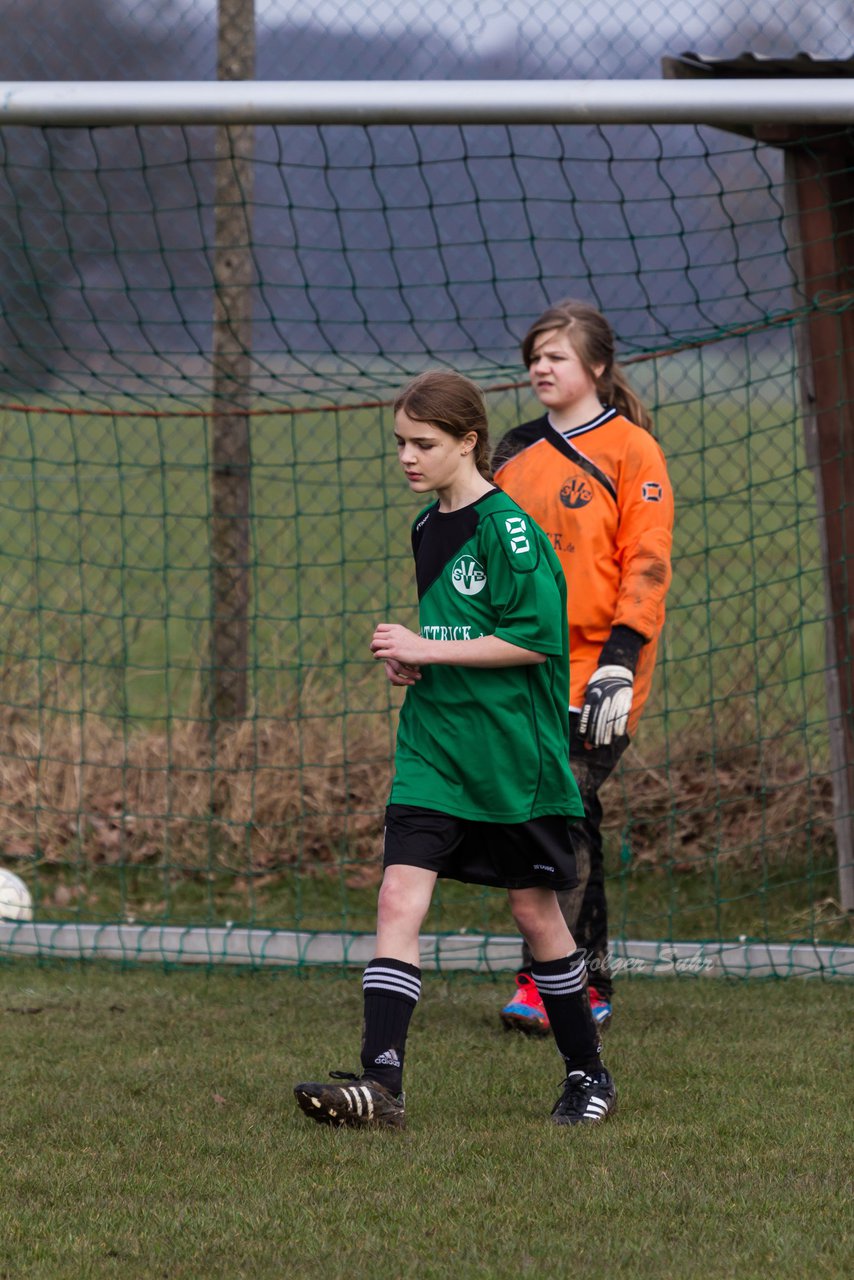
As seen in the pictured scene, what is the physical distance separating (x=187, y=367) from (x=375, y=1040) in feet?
15.3

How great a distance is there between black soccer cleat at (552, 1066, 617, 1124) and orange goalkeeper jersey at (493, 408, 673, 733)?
1.04 meters

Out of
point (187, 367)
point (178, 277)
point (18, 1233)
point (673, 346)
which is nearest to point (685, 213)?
point (178, 277)

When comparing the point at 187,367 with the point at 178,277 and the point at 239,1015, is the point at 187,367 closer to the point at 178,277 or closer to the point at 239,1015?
the point at 239,1015

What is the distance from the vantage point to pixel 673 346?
5.41m

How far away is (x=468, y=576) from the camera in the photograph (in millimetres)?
3338

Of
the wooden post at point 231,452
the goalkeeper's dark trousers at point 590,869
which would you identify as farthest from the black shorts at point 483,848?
the wooden post at point 231,452

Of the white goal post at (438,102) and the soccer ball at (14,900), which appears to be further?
the soccer ball at (14,900)

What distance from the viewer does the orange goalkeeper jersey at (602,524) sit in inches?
162

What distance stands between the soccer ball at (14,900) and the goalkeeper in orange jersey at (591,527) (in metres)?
1.95

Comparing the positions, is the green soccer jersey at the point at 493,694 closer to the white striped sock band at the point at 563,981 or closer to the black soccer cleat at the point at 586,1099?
the white striped sock band at the point at 563,981

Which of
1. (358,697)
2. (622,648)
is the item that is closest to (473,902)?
(358,697)

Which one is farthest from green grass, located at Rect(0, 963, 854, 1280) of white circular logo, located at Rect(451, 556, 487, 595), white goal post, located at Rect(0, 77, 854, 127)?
white goal post, located at Rect(0, 77, 854, 127)

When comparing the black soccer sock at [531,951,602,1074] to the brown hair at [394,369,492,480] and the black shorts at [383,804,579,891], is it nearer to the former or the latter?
the black shorts at [383,804,579,891]

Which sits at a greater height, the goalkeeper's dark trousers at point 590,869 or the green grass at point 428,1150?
the goalkeeper's dark trousers at point 590,869
